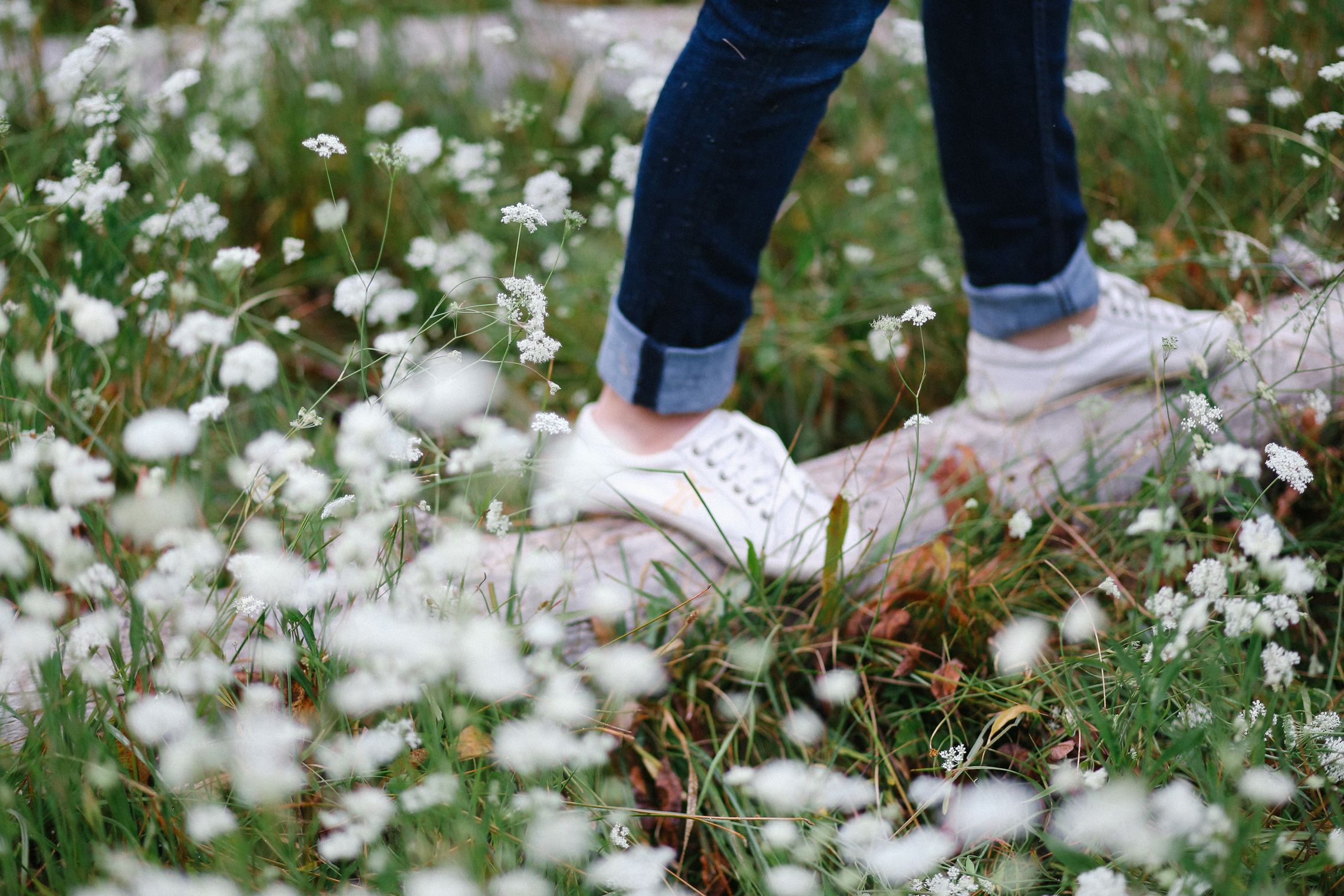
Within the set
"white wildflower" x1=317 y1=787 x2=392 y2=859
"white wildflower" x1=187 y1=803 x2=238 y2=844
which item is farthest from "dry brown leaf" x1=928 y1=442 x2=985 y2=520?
"white wildflower" x1=187 y1=803 x2=238 y2=844

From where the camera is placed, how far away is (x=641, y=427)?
4.25 feet

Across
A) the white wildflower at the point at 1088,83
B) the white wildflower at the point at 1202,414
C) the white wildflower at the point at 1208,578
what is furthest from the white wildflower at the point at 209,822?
the white wildflower at the point at 1088,83

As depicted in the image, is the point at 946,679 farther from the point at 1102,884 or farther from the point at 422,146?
the point at 422,146

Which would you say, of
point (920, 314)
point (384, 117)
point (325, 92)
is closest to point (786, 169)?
point (920, 314)

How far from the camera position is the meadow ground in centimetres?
72

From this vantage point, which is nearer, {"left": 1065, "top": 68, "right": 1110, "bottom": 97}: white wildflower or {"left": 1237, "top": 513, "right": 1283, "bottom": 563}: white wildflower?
{"left": 1237, "top": 513, "right": 1283, "bottom": 563}: white wildflower

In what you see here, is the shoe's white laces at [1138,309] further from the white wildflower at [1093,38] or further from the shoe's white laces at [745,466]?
the shoe's white laces at [745,466]

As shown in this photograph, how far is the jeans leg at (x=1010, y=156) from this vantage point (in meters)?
1.20

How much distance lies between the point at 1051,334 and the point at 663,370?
0.73 metres

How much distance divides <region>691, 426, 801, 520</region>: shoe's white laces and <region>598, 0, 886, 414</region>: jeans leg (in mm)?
96

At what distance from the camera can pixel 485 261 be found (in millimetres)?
1771

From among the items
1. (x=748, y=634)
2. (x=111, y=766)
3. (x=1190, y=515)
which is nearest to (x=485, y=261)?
(x=748, y=634)

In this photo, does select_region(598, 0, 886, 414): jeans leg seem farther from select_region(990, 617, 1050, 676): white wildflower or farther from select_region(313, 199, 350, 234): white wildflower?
select_region(990, 617, 1050, 676): white wildflower

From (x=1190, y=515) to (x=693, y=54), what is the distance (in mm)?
1098
